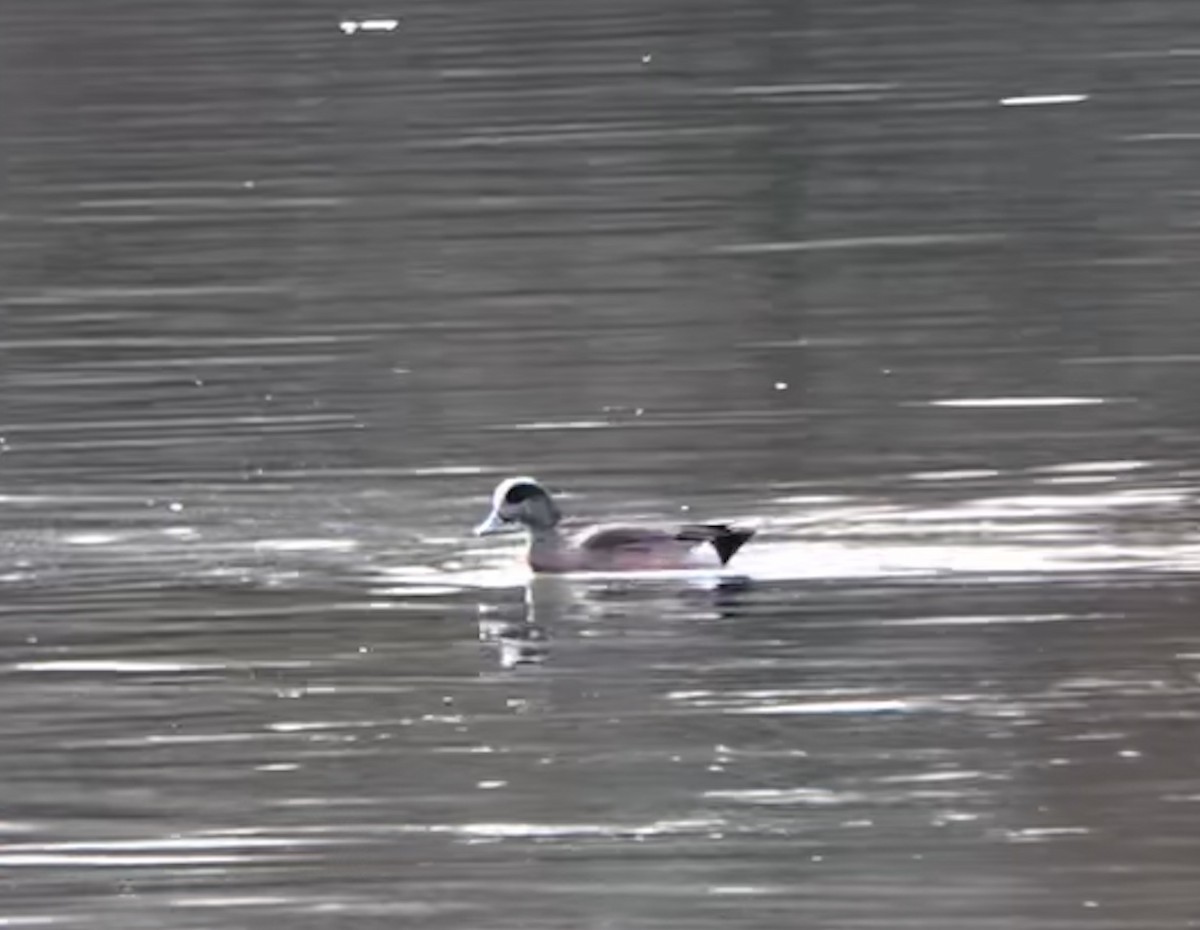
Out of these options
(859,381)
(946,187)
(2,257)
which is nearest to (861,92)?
(946,187)

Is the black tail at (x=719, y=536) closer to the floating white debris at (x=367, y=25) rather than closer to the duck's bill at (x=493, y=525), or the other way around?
the duck's bill at (x=493, y=525)

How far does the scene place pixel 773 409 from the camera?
1270 centimetres

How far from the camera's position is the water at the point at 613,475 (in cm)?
747

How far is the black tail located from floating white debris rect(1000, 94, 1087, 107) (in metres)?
9.70

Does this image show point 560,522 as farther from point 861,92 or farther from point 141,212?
point 861,92

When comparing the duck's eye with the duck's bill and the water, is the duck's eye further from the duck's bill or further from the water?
the water

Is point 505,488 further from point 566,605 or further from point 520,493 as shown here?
point 566,605

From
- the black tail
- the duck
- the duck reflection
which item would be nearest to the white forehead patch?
the duck

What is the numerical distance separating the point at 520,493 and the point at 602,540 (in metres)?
0.40

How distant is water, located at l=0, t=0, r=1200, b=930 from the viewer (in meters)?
7.47

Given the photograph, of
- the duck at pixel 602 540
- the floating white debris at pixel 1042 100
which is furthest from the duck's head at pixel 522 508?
the floating white debris at pixel 1042 100

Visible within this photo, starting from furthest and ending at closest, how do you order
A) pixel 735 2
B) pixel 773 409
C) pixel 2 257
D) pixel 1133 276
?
pixel 735 2 < pixel 2 257 < pixel 1133 276 < pixel 773 409

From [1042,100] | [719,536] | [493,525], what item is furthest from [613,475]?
[1042,100]

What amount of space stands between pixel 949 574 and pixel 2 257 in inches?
316
